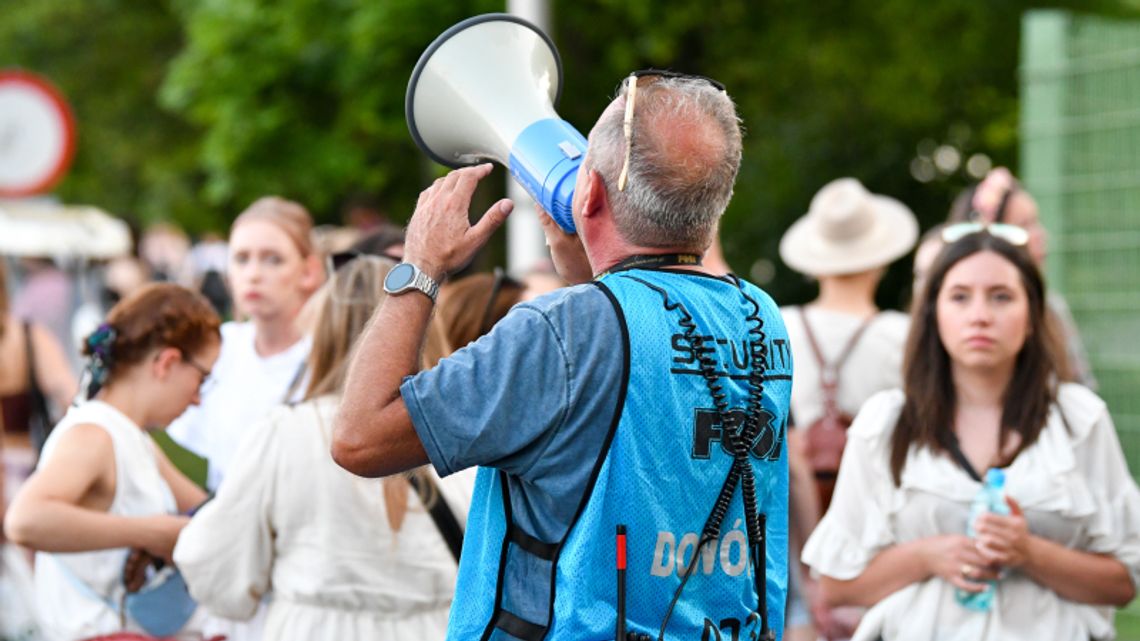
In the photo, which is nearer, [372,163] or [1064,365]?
[1064,365]

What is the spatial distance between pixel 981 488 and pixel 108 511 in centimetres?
248

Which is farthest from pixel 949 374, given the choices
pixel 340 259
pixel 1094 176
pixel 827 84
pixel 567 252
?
pixel 827 84

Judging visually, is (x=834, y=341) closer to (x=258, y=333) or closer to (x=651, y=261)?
(x=258, y=333)

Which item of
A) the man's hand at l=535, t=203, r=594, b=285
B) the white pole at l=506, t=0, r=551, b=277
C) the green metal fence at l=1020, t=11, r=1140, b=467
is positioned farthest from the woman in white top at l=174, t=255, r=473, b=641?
the green metal fence at l=1020, t=11, r=1140, b=467

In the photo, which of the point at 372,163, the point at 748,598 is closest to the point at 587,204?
the point at 748,598

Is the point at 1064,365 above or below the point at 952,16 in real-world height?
below

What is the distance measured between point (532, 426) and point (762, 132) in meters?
14.0

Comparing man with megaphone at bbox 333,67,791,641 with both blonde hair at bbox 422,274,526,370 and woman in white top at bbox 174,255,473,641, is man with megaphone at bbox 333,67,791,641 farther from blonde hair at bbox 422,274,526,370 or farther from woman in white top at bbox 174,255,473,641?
blonde hair at bbox 422,274,526,370

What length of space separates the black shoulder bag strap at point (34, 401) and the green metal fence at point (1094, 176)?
19.8 ft

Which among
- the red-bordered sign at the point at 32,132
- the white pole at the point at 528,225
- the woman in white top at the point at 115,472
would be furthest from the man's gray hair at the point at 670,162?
the red-bordered sign at the point at 32,132

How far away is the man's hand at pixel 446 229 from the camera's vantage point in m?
3.23

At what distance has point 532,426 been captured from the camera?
10.1ft

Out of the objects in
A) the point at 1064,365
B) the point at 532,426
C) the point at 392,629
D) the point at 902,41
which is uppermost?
the point at 902,41

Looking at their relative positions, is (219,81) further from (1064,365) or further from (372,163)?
(1064,365)
